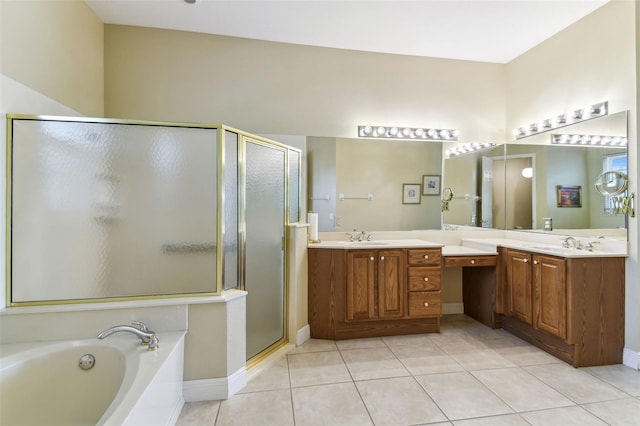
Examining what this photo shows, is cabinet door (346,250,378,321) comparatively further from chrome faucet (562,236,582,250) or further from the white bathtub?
chrome faucet (562,236,582,250)

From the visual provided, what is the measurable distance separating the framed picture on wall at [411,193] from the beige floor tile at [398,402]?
1819mm

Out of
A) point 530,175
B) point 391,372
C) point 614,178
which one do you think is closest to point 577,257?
point 614,178

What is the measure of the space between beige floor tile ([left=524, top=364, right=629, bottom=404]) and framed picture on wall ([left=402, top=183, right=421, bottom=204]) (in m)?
1.78

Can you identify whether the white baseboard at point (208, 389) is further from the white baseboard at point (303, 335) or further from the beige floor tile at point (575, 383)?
the beige floor tile at point (575, 383)

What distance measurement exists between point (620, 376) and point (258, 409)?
101 inches

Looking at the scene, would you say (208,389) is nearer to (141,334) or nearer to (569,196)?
(141,334)

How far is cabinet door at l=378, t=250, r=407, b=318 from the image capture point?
2783mm

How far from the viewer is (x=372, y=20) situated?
8.87 feet

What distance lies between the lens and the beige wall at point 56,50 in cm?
176

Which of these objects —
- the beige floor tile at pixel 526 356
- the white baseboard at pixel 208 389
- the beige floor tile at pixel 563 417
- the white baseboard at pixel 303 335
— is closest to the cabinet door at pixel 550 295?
the beige floor tile at pixel 526 356

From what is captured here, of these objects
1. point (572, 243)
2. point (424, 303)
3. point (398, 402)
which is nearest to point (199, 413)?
point (398, 402)

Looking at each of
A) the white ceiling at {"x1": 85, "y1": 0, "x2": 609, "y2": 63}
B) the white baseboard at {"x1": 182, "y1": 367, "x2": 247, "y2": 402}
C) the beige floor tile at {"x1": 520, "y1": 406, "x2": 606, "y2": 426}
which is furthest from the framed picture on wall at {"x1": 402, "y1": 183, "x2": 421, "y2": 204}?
the white baseboard at {"x1": 182, "y1": 367, "x2": 247, "y2": 402}

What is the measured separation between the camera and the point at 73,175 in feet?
5.89

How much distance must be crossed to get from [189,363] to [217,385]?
0.75 ft
